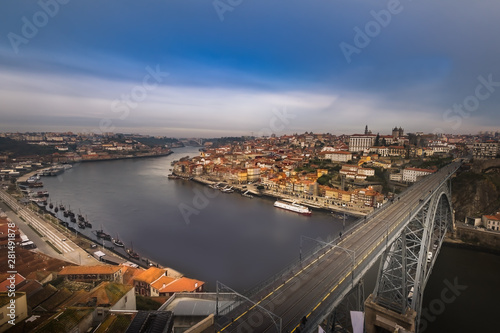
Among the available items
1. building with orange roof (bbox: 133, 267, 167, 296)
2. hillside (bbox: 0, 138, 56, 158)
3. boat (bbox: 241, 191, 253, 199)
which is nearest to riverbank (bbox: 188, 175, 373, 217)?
boat (bbox: 241, 191, 253, 199)

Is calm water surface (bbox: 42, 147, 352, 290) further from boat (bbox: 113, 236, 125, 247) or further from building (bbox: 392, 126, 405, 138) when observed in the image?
building (bbox: 392, 126, 405, 138)

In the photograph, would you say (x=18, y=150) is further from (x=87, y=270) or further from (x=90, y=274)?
(x=90, y=274)

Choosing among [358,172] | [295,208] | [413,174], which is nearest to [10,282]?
[295,208]

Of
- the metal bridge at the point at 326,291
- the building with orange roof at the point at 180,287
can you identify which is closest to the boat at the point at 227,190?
the metal bridge at the point at 326,291

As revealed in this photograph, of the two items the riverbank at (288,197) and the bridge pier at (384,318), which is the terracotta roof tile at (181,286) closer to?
the bridge pier at (384,318)

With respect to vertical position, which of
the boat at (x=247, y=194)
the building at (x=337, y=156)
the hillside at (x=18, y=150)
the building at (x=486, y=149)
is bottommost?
the boat at (x=247, y=194)

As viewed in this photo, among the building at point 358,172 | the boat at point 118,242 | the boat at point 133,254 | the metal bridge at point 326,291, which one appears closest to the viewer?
the metal bridge at point 326,291
